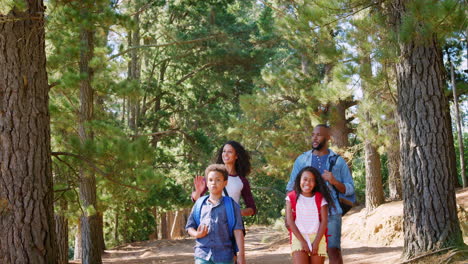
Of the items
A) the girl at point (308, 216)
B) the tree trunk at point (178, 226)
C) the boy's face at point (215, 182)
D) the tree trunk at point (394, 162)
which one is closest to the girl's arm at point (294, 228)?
the girl at point (308, 216)

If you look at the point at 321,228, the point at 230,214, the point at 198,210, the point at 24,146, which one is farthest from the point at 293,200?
the point at 24,146

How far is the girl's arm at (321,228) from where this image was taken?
4.16 metres

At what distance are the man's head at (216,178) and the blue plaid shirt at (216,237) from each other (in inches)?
4.9

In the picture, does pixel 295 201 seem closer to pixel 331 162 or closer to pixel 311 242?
pixel 311 242

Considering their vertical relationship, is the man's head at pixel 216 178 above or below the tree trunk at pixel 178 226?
above

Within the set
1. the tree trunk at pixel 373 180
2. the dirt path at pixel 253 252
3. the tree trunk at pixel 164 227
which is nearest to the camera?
the dirt path at pixel 253 252

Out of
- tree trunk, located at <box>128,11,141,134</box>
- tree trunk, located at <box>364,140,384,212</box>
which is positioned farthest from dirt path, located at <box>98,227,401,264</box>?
tree trunk, located at <box>128,11,141,134</box>

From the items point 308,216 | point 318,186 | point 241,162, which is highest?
point 241,162

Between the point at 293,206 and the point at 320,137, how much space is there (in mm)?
732

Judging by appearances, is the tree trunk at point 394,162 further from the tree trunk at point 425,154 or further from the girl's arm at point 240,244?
the girl's arm at point 240,244

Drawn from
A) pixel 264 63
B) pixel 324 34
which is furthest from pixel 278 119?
pixel 324 34

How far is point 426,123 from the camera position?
6.46m

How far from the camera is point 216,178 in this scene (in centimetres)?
393

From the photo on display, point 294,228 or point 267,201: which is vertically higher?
point 294,228
